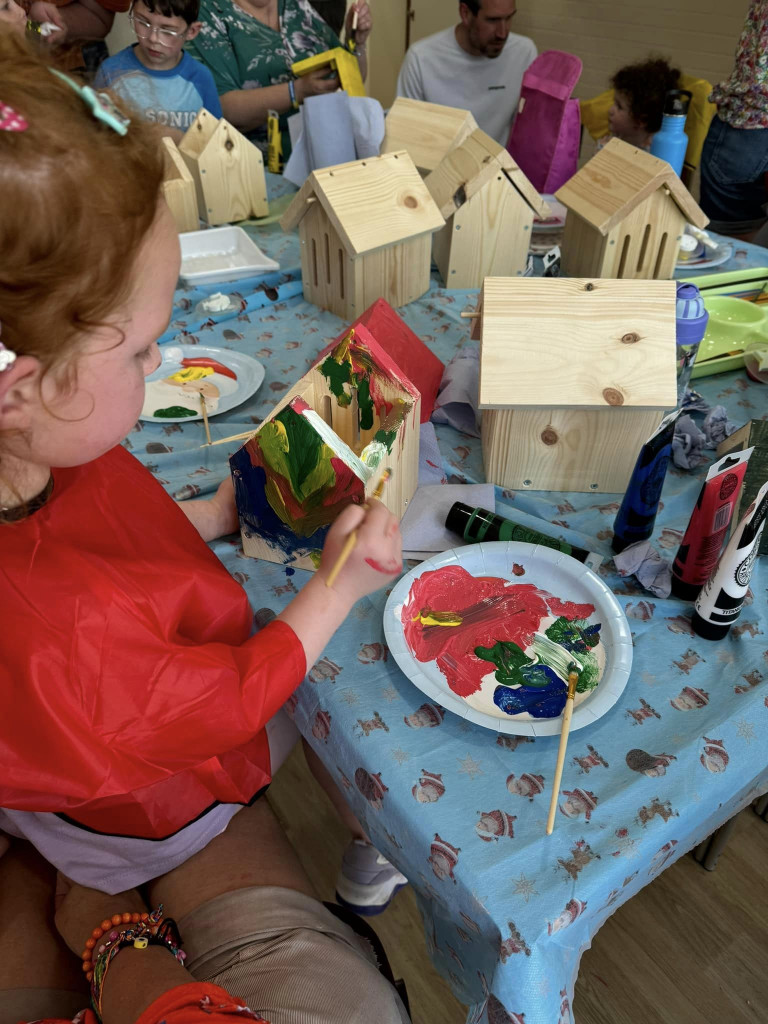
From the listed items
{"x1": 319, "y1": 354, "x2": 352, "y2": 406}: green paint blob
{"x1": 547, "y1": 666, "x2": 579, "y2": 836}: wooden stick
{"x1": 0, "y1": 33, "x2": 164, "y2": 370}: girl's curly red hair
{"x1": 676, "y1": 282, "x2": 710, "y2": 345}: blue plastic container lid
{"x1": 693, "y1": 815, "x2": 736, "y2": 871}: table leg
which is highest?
{"x1": 0, "y1": 33, "x2": 164, "y2": 370}: girl's curly red hair

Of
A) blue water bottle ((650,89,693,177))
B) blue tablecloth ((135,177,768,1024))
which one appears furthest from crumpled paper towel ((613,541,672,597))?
blue water bottle ((650,89,693,177))

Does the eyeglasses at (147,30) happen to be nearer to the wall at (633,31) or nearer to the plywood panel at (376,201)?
the plywood panel at (376,201)

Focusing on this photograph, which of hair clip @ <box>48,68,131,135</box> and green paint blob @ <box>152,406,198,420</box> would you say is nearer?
hair clip @ <box>48,68,131,135</box>

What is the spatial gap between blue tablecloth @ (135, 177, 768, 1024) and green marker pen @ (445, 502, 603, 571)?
5cm

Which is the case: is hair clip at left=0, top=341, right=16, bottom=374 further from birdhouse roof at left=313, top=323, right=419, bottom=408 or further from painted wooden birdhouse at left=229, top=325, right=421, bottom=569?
birdhouse roof at left=313, top=323, right=419, bottom=408

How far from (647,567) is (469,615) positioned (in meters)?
0.22

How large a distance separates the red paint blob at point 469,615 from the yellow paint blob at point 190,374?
0.60m

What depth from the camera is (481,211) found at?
140 centimetres

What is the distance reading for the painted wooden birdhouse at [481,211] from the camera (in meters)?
1.37

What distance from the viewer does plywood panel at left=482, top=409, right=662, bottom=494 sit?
0.93 metres

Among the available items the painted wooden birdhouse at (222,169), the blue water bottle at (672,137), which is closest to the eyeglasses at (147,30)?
Answer: the painted wooden birdhouse at (222,169)

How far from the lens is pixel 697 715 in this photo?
0.68 m

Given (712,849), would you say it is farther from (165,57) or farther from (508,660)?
(165,57)

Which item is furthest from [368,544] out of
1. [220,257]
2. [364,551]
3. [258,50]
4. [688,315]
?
[258,50]
